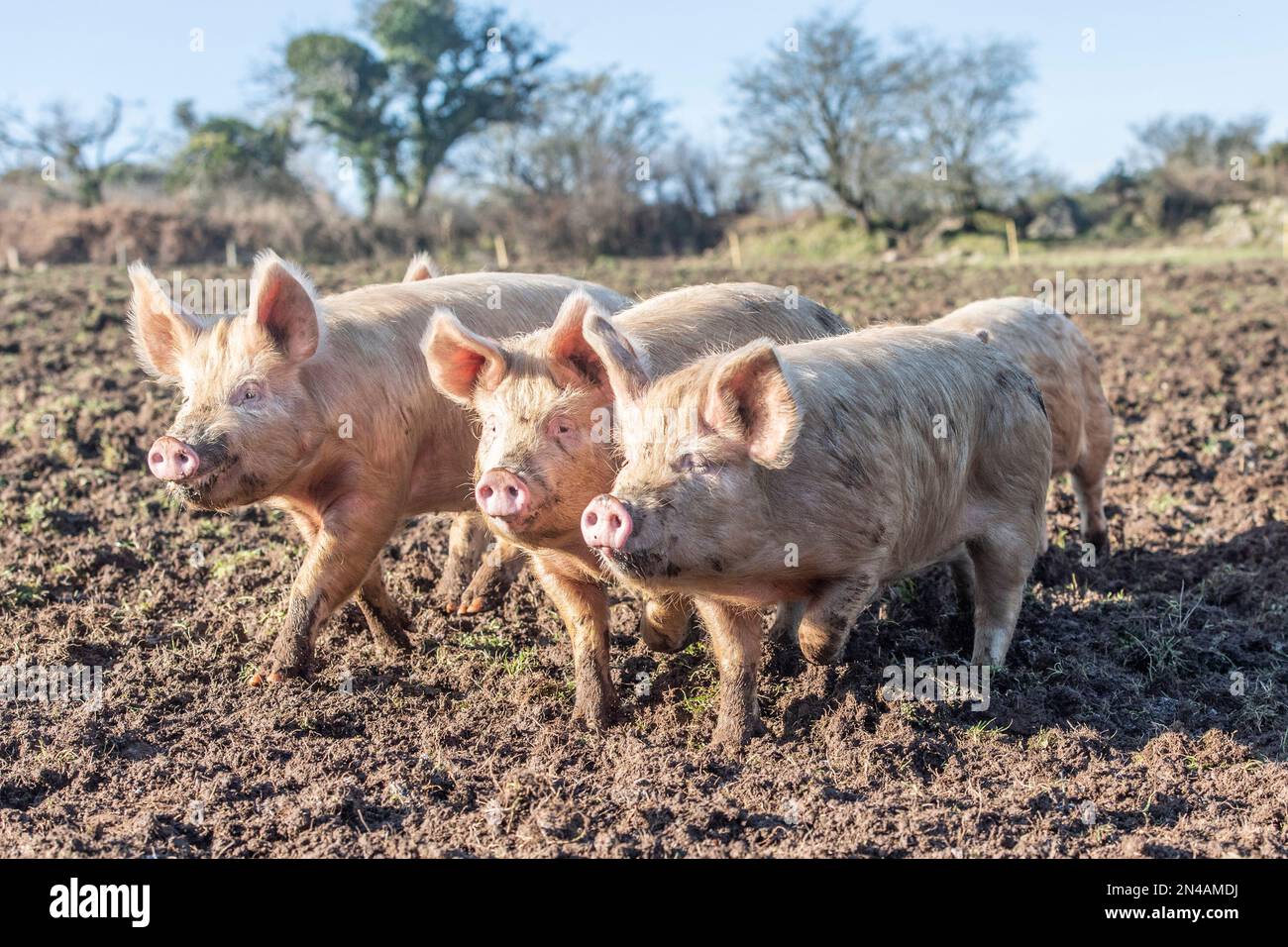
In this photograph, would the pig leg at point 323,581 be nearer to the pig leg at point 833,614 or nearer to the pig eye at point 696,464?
the pig eye at point 696,464

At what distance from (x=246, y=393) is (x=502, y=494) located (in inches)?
59.5

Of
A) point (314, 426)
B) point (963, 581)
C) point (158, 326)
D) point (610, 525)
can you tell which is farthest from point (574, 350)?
point (963, 581)

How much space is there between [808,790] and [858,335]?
6.24ft

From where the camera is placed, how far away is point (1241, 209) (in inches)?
1325

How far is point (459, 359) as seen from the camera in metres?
4.39

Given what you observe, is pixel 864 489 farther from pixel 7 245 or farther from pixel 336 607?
pixel 7 245

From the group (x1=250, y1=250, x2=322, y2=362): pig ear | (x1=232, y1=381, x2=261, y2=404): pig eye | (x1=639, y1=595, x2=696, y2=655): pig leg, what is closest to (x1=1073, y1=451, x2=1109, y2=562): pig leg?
(x1=639, y1=595, x2=696, y2=655): pig leg

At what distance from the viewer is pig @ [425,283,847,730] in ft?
13.4

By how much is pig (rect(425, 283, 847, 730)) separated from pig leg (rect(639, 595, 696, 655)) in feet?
0.03

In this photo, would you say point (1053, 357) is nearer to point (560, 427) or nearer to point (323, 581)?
point (560, 427)

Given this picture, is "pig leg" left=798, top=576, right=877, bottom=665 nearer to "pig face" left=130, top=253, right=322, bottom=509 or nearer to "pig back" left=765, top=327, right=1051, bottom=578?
"pig back" left=765, top=327, right=1051, bottom=578

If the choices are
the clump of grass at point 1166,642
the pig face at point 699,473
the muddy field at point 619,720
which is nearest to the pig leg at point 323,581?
the muddy field at point 619,720

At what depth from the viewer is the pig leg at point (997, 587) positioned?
4.99m

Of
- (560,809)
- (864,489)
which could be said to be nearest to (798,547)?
(864,489)
